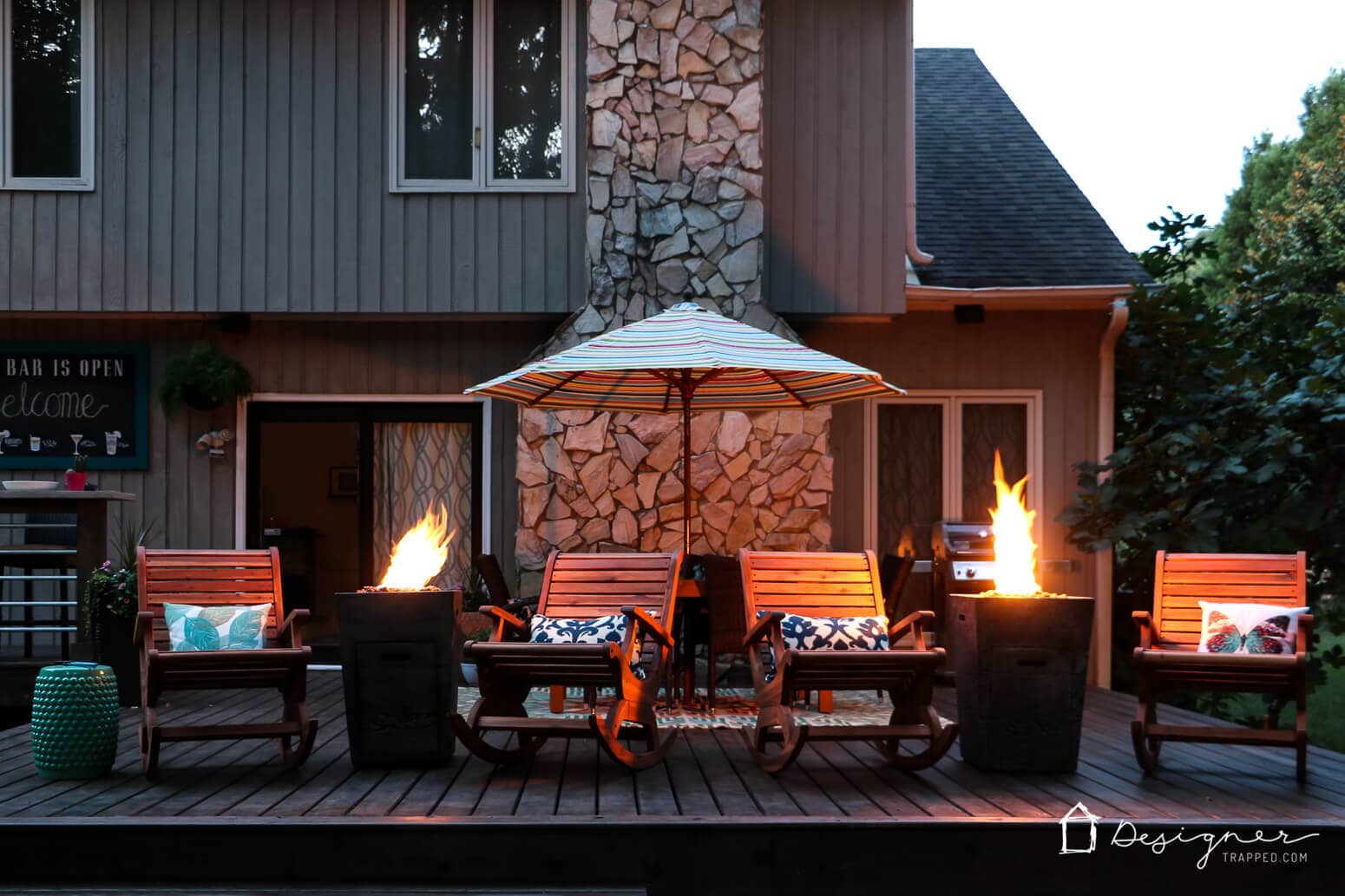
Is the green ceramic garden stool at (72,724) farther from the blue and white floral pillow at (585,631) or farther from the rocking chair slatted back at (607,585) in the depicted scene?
the rocking chair slatted back at (607,585)

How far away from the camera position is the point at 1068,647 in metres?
5.58

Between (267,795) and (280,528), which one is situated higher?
(280,528)

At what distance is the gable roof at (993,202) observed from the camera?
1002cm

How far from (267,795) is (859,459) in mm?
5859

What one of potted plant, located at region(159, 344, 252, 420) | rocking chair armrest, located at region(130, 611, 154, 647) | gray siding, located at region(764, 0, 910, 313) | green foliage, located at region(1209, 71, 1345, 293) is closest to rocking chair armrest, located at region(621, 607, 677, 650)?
rocking chair armrest, located at region(130, 611, 154, 647)

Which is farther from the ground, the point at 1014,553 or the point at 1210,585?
the point at 1014,553

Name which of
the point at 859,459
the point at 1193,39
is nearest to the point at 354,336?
the point at 859,459

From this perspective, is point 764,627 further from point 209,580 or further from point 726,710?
point 209,580

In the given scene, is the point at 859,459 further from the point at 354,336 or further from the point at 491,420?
the point at 354,336

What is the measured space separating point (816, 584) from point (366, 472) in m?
4.42

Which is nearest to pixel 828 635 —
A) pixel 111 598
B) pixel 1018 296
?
pixel 111 598

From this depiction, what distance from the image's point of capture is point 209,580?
630 cm

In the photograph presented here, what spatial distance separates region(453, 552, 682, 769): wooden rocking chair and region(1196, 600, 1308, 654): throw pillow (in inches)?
93.3

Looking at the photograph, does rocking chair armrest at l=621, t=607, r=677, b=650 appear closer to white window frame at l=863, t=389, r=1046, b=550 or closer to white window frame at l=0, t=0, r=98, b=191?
white window frame at l=863, t=389, r=1046, b=550
